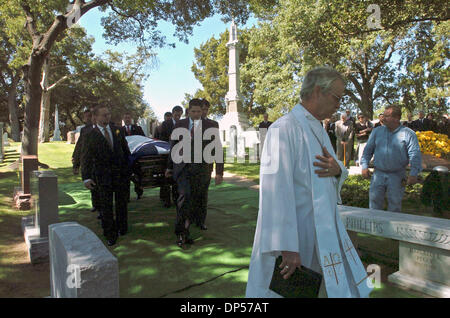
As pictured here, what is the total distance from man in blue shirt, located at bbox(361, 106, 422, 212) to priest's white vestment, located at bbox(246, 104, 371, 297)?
2.75 metres

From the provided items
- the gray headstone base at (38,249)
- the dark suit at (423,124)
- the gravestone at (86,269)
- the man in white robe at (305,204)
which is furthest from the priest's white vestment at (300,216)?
the dark suit at (423,124)

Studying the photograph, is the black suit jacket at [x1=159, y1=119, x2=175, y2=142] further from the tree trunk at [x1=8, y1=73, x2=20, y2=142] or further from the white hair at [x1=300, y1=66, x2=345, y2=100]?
the tree trunk at [x1=8, y1=73, x2=20, y2=142]

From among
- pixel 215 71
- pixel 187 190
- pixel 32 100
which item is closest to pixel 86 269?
pixel 187 190

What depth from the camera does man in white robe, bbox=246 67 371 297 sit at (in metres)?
1.85

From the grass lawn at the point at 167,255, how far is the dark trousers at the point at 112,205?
0.22m

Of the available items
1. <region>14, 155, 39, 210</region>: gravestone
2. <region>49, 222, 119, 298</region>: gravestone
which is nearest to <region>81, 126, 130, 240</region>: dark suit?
<region>49, 222, 119, 298</region>: gravestone

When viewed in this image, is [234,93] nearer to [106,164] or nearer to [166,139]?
[166,139]

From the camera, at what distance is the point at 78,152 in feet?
21.8

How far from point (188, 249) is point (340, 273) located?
121 inches

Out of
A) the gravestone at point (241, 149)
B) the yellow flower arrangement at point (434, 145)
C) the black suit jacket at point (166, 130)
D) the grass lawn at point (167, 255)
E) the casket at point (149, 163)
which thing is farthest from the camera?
the gravestone at point (241, 149)

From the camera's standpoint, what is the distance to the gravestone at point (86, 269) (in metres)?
2.10

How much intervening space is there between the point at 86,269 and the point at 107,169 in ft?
9.65

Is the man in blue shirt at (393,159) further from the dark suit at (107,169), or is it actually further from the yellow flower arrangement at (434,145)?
the yellow flower arrangement at (434,145)
